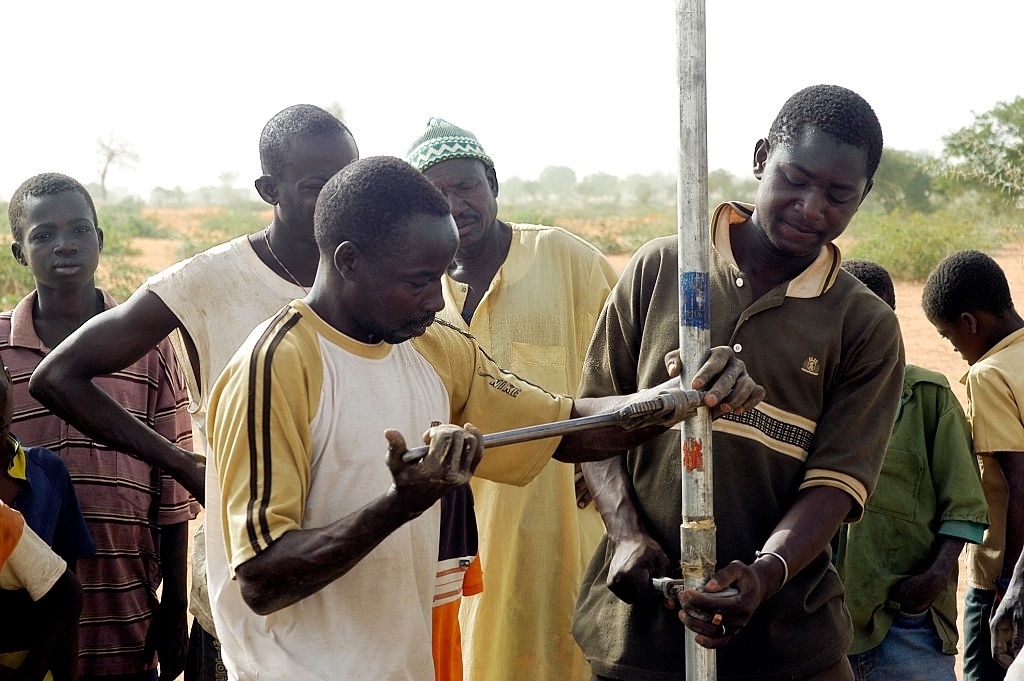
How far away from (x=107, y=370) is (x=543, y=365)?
51.8 inches

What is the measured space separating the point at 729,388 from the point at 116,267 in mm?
19506

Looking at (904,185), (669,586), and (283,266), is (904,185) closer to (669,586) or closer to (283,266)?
(283,266)

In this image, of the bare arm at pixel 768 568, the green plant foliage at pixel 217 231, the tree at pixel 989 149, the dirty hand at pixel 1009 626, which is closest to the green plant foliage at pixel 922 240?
the tree at pixel 989 149

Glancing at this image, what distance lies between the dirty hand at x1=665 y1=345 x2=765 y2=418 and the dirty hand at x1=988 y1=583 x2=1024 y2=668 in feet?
4.30

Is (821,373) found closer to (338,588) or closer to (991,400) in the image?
(338,588)

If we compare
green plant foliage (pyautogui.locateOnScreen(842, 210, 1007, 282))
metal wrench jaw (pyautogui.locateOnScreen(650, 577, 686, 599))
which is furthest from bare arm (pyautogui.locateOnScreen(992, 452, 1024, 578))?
green plant foliage (pyautogui.locateOnScreen(842, 210, 1007, 282))

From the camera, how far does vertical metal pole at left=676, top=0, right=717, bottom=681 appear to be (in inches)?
90.7

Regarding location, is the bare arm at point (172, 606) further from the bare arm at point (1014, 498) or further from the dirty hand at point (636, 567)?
the bare arm at point (1014, 498)

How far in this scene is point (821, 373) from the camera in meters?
2.52

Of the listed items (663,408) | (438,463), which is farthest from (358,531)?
(663,408)

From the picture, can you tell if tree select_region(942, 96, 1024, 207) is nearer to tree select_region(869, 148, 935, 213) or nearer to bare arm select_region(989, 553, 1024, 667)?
tree select_region(869, 148, 935, 213)

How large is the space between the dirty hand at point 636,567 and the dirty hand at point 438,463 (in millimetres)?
703

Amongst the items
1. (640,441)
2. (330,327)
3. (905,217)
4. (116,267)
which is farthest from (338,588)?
(905,217)

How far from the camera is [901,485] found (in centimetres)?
376
